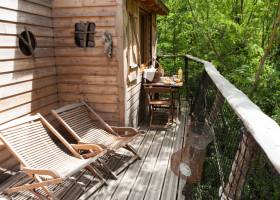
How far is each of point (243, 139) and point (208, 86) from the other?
8.91 ft

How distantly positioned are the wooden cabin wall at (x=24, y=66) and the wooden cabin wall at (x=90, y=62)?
169mm

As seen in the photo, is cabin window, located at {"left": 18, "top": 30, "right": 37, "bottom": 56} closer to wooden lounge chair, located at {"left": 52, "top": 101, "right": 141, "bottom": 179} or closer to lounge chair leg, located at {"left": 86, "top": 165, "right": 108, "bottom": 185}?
wooden lounge chair, located at {"left": 52, "top": 101, "right": 141, "bottom": 179}

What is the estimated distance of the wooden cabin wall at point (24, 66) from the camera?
3865 mm

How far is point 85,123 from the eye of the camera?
15.5ft

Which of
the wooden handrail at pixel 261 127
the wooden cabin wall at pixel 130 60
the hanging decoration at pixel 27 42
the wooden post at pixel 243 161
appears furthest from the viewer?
the wooden cabin wall at pixel 130 60

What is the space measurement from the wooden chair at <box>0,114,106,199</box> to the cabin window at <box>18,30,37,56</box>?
1.07 m

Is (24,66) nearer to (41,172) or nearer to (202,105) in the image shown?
(41,172)

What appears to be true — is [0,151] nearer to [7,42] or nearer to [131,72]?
[7,42]

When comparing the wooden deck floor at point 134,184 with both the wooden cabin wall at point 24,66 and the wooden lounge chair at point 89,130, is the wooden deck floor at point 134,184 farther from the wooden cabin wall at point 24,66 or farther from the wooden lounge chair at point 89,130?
the wooden cabin wall at point 24,66

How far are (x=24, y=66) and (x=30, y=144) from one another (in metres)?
1.29

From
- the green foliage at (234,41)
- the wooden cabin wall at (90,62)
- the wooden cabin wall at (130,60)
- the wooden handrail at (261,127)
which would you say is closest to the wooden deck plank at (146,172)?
the wooden cabin wall at (130,60)

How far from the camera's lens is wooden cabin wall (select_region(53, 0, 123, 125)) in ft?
15.7

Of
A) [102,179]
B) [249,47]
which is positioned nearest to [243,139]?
[102,179]

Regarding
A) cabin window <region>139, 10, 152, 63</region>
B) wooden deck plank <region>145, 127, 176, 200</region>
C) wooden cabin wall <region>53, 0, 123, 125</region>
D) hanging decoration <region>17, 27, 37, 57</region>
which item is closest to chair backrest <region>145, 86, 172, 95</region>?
wooden deck plank <region>145, 127, 176, 200</region>
